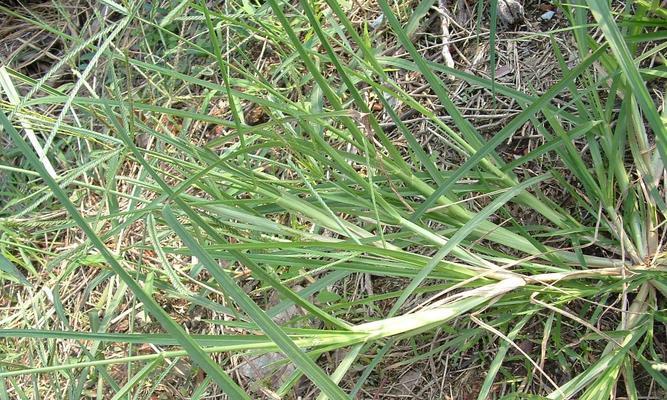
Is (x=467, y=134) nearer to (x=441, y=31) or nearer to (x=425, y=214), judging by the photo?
(x=425, y=214)

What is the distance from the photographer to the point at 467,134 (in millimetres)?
956

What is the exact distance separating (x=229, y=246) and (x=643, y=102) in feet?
1.51

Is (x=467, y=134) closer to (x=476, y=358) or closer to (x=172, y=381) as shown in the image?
(x=476, y=358)

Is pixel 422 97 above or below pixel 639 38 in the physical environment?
below

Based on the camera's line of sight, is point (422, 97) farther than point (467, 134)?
Yes

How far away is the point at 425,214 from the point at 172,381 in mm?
737

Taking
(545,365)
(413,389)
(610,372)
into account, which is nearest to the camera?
(610,372)

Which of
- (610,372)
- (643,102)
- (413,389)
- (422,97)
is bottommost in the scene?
(413,389)

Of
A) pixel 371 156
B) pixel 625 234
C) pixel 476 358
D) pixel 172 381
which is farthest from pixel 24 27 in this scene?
pixel 625 234

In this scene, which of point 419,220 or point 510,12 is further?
point 510,12

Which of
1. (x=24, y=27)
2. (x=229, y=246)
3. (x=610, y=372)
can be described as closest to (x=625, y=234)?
(x=610, y=372)

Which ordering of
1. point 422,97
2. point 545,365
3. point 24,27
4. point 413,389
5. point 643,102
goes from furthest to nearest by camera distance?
point 24,27, point 422,97, point 413,389, point 545,365, point 643,102

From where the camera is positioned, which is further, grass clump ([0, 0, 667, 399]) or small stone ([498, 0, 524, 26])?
small stone ([498, 0, 524, 26])

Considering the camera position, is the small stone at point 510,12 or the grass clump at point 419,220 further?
the small stone at point 510,12
